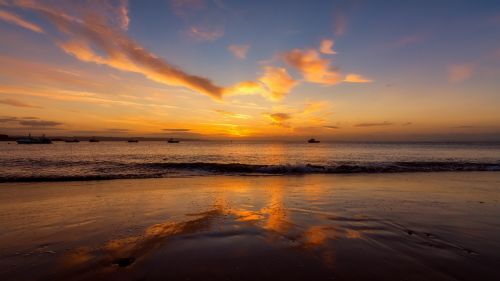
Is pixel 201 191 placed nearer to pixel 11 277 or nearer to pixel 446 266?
pixel 11 277

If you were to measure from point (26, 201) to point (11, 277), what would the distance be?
22.7 ft

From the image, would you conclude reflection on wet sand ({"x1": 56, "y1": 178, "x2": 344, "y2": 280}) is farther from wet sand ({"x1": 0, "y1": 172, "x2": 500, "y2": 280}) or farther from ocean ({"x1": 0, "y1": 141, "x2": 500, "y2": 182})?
ocean ({"x1": 0, "y1": 141, "x2": 500, "y2": 182})

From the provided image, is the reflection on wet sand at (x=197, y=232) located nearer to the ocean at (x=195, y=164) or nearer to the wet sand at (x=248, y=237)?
the wet sand at (x=248, y=237)

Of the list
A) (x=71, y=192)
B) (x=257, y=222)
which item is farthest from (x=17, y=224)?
(x=257, y=222)

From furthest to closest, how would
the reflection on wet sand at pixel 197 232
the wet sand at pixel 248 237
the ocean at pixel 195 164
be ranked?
the ocean at pixel 195 164 < the reflection on wet sand at pixel 197 232 < the wet sand at pixel 248 237

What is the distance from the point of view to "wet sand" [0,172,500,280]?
14.3ft

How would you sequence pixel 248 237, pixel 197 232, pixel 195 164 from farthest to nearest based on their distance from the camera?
pixel 195 164 < pixel 197 232 < pixel 248 237

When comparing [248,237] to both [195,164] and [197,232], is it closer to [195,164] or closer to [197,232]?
[197,232]

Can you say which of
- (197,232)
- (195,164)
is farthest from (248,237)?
(195,164)

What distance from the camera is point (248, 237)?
5.96m

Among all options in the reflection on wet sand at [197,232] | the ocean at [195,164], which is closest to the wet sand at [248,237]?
the reflection on wet sand at [197,232]

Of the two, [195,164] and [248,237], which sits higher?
[248,237]

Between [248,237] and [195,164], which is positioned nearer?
[248,237]

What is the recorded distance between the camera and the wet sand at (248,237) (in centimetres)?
436
